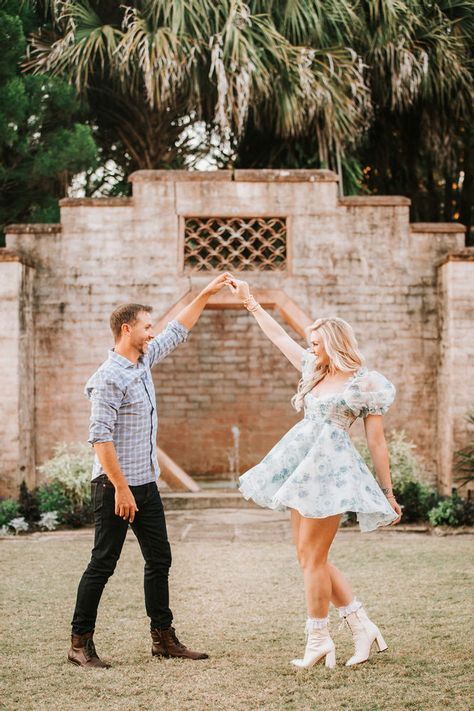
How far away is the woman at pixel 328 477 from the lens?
3.75 m

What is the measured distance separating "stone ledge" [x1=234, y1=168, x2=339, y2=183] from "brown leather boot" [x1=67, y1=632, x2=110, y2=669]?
6580 mm

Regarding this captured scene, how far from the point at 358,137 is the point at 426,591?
8323 millimetres

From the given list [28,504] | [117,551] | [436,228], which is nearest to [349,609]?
[117,551]

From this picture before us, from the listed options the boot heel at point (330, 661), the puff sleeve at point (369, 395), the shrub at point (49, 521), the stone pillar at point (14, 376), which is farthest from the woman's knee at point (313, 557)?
the stone pillar at point (14, 376)

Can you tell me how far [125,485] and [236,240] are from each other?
20.7 feet

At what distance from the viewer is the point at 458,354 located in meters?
9.19

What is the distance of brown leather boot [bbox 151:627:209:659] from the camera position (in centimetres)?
405

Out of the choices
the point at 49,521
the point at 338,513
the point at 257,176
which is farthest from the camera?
the point at 257,176

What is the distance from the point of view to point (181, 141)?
14.2 metres

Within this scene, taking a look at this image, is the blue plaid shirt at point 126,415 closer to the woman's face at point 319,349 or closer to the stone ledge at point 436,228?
the woman's face at point 319,349

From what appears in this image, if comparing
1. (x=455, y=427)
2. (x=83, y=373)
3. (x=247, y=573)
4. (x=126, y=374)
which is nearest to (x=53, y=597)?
(x=247, y=573)

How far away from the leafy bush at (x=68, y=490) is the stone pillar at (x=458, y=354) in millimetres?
4000

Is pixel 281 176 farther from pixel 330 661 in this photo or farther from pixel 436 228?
pixel 330 661

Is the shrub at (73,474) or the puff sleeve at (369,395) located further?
the shrub at (73,474)
